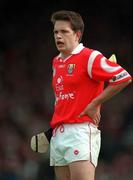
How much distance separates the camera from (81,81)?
17.3 ft

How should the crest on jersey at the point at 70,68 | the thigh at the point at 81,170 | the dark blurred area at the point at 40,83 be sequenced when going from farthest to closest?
the dark blurred area at the point at 40,83 < the crest on jersey at the point at 70,68 < the thigh at the point at 81,170

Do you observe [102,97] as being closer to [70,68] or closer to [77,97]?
[77,97]

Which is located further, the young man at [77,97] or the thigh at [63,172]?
the thigh at [63,172]

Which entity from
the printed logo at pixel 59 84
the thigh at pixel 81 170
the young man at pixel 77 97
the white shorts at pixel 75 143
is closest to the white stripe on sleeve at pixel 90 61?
A: the young man at pixel 77 97

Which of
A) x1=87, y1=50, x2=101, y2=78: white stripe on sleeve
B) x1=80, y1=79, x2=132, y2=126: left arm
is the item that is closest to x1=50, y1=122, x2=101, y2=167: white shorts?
x1=80, y1=79, x2=132, y2=126: left arm

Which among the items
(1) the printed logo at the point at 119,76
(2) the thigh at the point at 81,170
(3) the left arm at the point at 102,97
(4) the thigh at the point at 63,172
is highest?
(1) the printed logo at the point at 119,76

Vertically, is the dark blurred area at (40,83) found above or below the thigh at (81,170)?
below

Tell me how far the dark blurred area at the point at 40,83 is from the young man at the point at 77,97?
175 inches

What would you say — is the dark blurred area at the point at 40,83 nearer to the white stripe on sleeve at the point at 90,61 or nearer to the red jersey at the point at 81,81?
the red jersey at the point at 81,81

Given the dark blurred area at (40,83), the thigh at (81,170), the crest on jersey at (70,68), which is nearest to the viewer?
the thigh at (81,170)

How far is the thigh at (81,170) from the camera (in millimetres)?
5152

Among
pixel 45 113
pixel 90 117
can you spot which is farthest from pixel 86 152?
pixel 45 113

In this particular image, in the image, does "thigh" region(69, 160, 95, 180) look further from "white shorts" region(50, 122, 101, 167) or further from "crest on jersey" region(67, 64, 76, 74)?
"crest on jersey" region(67, 64, 76, 74)

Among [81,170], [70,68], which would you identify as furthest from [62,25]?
[81,170]
